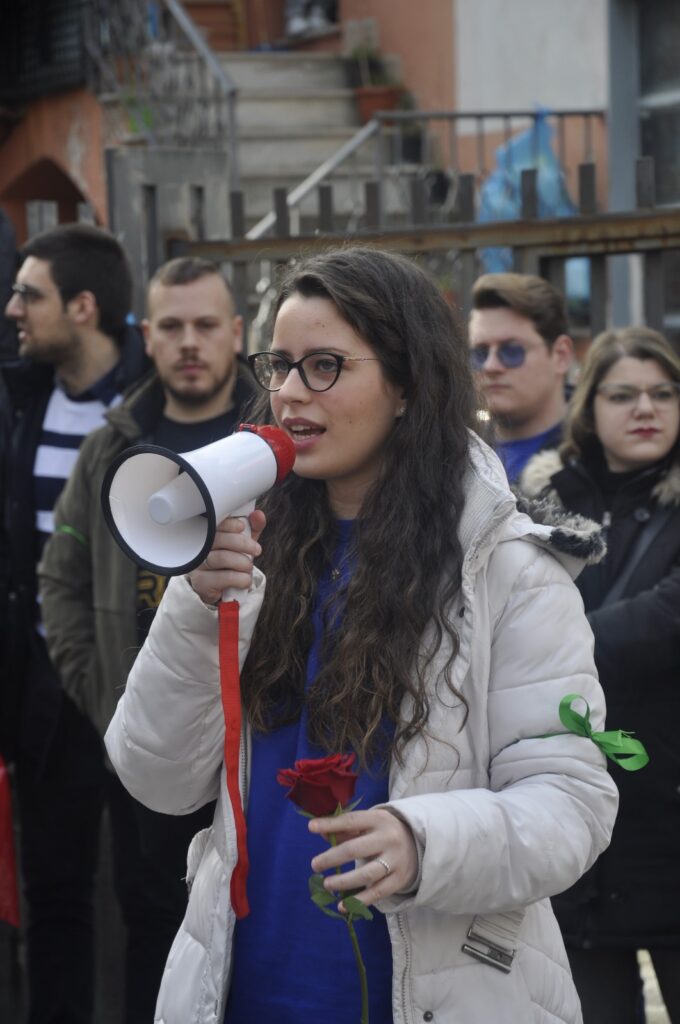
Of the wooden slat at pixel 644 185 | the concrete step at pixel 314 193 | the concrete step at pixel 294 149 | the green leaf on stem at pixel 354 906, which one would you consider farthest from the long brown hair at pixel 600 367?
the concrete step at pixel 294 149

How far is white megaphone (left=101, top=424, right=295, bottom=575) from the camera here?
1.86 m

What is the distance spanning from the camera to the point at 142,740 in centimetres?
212

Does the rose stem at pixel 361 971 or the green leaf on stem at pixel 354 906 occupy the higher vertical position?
the green leaf on stem at pixel 354 906

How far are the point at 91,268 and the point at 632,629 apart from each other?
2.27 meters

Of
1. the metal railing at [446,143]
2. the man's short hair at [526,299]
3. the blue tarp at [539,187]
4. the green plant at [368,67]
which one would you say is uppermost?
the green plant at [368,67]

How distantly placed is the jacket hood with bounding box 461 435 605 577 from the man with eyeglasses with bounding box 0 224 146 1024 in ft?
7.62

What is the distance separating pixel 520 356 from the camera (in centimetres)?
394

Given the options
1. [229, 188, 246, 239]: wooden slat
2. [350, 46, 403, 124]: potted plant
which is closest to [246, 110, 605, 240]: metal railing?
[350, 46, 403, 124]: potted plant

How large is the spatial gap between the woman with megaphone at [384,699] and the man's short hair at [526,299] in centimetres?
175

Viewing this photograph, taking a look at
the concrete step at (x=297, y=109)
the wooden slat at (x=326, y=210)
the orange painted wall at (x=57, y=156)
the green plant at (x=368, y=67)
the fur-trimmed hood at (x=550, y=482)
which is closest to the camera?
the fur-trimmed hood at (x=550, y=482)

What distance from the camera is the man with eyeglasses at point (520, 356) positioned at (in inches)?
154

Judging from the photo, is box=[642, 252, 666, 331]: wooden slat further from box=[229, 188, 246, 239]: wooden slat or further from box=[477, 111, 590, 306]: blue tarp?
box=[477, 111, 590, 306]: blue tarp

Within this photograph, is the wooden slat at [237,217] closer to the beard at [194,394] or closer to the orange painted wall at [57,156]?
the beard at [194,394]

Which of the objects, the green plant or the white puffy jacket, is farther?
the green plant
